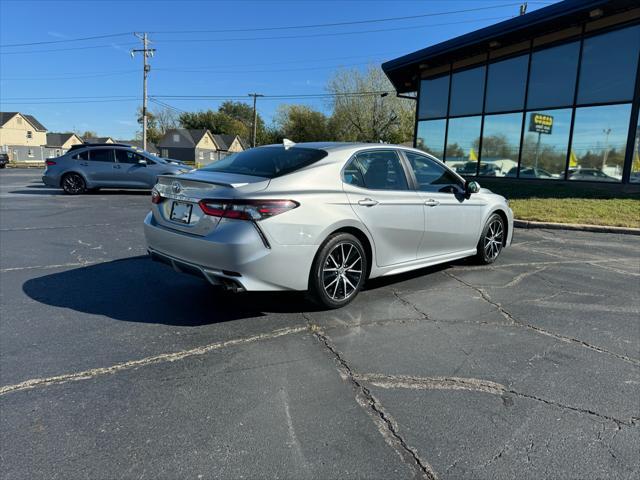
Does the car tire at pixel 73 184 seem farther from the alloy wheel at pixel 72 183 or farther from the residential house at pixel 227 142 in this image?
the residential house at pixel 227 142

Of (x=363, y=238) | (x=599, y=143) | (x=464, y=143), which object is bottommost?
(x=363, y=238)

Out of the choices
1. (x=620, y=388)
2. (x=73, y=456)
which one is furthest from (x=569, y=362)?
(x=73, y=456)

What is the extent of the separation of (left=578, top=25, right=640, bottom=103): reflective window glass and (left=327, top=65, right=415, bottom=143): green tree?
25.7m

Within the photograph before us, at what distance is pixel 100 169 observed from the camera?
14.1 meters

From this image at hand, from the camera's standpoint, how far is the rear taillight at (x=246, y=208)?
3.53 m

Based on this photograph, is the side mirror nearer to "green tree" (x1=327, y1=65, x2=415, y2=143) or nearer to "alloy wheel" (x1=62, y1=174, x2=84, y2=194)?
"alloy wheel" (x1=62, y1=174, x2=84, y2=194)

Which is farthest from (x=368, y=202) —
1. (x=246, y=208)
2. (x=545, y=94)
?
(x=545, y=94)

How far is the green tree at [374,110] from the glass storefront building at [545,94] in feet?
68.5

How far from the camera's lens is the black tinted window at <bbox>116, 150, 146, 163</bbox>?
1409 cm

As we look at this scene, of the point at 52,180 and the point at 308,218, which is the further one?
the point at 52,180

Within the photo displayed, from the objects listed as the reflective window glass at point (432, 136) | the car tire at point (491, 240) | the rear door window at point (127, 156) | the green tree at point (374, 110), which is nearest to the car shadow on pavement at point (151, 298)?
the car tire at point (491, 240)

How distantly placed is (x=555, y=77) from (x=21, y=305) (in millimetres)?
16638

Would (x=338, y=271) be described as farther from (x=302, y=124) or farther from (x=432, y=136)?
(x=302, y=124)

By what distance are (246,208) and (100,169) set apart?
12.5m
